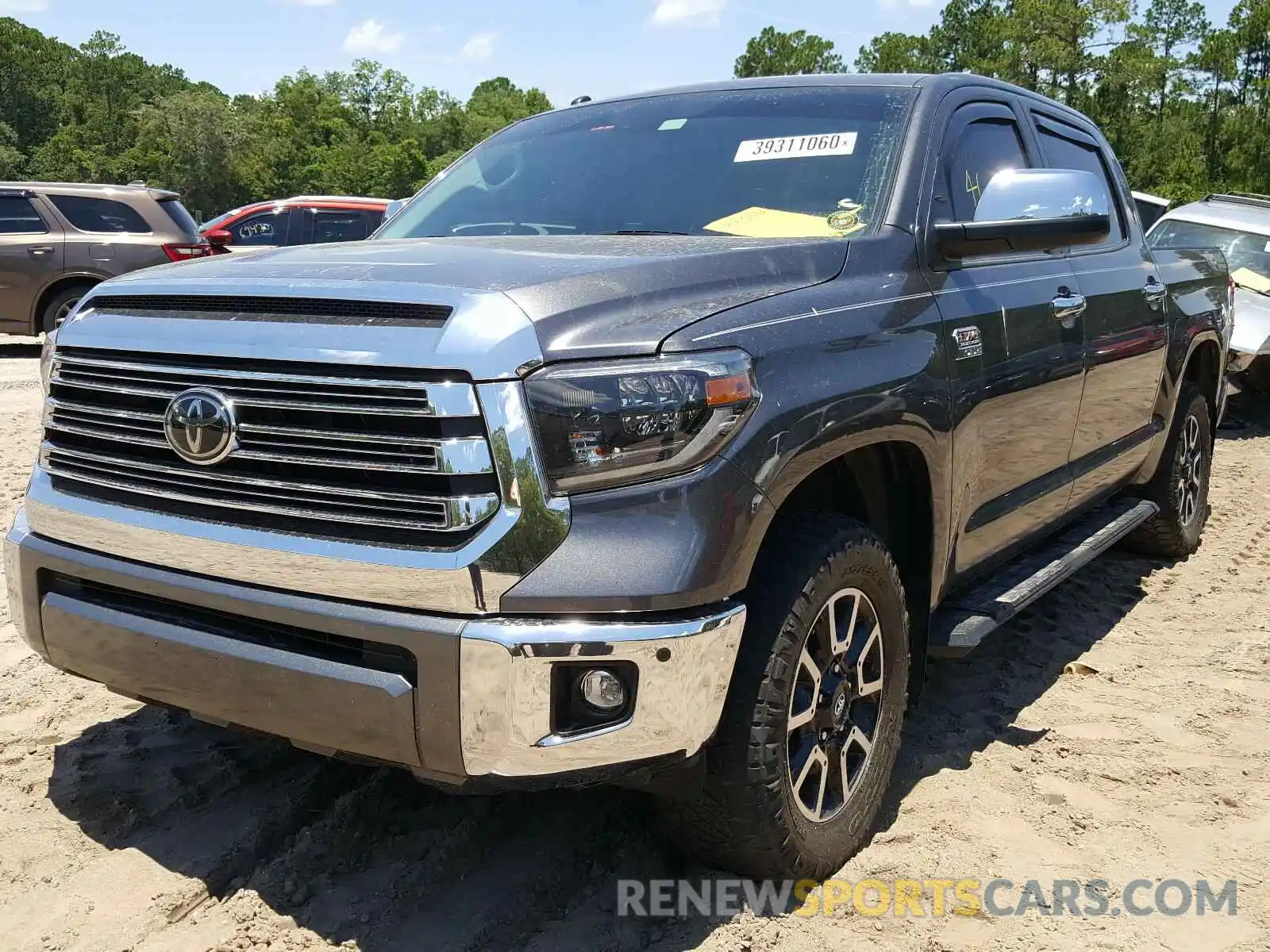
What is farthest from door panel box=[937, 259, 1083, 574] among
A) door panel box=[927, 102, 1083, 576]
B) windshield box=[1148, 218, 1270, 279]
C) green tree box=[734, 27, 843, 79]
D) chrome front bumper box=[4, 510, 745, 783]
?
green tree box=[734, 27, 843, 79]

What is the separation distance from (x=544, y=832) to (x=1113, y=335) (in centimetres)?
275

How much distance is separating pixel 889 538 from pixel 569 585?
51.1 inches

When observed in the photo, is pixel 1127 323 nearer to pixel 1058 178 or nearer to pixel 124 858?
pixel 1058 178

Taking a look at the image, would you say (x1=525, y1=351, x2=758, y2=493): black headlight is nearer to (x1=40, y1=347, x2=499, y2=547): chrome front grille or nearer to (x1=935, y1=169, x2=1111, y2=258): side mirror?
(x1=40, y1=347, x2=499, y2=547): chrome front grille

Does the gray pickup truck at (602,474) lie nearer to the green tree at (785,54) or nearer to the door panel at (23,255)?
the door panel at (23,255)

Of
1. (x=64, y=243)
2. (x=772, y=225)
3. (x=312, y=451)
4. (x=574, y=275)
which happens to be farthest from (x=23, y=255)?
(x=574, y=275)

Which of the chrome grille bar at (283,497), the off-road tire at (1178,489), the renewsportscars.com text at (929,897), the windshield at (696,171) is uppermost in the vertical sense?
the windshield at (696,171)

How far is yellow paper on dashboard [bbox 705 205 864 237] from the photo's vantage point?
3107 mm

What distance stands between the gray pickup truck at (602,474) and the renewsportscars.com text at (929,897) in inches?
4.5

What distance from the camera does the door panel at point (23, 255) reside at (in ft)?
38.7

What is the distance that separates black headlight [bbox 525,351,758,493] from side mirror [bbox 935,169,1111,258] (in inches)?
47.8

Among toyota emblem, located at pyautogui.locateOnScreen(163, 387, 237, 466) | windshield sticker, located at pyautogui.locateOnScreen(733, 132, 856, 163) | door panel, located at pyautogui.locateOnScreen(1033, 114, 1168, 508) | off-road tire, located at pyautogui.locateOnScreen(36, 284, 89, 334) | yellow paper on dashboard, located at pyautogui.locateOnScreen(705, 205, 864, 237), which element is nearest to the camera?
toyota emblem, located at pyautogui.locateOnScreen(163, 387, 237, 466)

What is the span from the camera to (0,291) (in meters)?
11.8

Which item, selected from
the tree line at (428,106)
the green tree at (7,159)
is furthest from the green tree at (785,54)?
the green tree at (7,159)
